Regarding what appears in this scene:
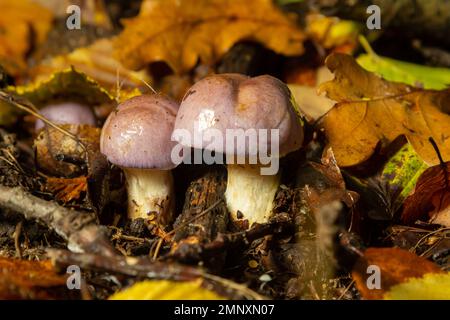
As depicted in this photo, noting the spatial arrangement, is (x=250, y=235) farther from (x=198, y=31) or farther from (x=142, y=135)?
(x=198, y=31)

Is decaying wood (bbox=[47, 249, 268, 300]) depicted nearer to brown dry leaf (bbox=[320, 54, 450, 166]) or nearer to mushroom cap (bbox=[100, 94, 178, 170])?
mushroom cap (bbox=[100, 94, 178, 170])

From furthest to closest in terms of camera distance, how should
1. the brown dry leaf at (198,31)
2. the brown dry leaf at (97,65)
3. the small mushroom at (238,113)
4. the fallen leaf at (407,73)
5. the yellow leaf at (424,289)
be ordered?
the brown dry leaf at (97,65)
the brown dry leaf at (198,31)
the fallen leaf at (407,73)
the small mushroom at (238,113)
the yellow leaf at (424,289)

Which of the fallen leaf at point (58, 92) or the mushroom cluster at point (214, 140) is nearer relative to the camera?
the mushroom cluster at point (214, 140)

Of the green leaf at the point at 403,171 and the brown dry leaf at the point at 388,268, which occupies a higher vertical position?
→ the green leaf at the point at 403,171

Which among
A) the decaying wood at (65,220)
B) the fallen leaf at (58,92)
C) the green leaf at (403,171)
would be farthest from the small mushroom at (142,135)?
the green leaf at (403,171)

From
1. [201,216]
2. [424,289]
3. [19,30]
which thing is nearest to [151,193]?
[201,216]

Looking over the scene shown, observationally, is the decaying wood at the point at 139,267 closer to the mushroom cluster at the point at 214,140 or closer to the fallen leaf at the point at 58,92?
the mushroom cluster at the point at 214,140

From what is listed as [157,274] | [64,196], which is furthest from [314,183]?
[64,196]
